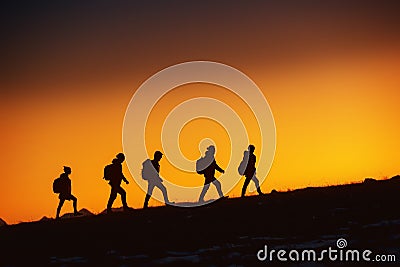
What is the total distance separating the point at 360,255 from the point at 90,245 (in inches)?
302

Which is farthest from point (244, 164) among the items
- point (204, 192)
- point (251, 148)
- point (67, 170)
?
point (67, 170)

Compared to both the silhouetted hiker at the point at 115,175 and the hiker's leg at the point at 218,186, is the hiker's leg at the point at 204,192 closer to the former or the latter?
the hiker's leg at the point at 218,186

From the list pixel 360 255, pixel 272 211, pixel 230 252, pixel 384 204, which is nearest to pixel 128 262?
pixel 230 252

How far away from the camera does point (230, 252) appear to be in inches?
756

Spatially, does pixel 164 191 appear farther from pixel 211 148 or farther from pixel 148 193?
pixel 211 148

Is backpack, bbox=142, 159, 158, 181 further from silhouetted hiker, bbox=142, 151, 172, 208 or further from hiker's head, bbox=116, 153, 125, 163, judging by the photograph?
hiker's head, bbox=116, 153, 125, 163

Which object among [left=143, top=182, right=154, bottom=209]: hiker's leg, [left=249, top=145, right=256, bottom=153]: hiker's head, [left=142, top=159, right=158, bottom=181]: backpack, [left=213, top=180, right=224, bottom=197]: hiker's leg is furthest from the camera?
[left=249, top=145, right=256, bottom=153]: hiker's head

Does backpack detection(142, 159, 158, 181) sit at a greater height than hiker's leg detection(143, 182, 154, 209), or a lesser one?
greater
